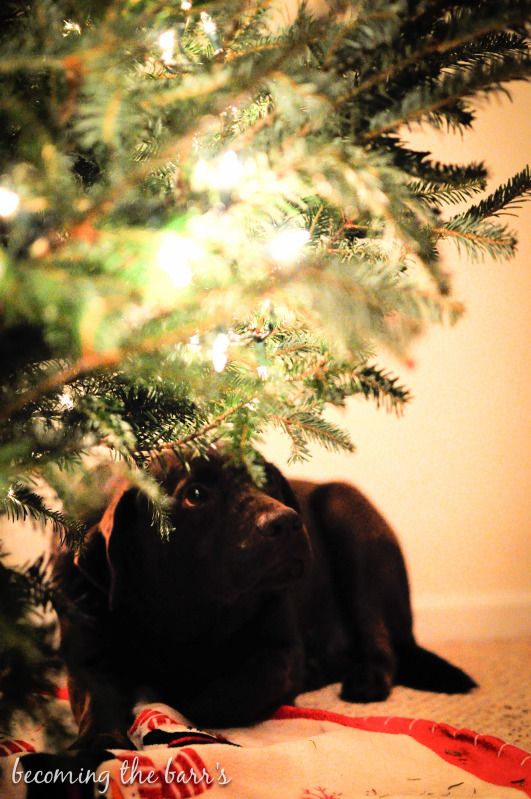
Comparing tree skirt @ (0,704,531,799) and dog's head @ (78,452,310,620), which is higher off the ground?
dog's head @ (78,452,310,620)

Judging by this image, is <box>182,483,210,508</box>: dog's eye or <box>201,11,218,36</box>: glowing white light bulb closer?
<box>201,11,218,36</box>: glowing white light bulb

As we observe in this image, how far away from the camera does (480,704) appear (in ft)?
3.76

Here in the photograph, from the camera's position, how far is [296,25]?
483 mm

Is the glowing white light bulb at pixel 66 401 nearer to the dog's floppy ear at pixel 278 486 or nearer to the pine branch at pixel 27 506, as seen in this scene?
the pine branch at pixel 27 506

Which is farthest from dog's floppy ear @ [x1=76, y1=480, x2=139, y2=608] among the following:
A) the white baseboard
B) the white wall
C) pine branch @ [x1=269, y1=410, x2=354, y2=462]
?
the white baseboard

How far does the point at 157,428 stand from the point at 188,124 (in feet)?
0.95

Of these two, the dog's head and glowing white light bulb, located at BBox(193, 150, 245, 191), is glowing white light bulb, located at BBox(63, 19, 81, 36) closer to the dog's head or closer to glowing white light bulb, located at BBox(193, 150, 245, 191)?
glowing white light bulb, located at BBox(193, 150, 245, 191)

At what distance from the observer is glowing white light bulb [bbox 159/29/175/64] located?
0.63 metres

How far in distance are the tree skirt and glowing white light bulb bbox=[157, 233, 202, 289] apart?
43 cm

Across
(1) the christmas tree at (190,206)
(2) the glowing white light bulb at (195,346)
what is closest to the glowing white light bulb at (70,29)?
(1) the christmas tree at (190,206)

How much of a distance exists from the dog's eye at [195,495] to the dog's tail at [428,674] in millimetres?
680

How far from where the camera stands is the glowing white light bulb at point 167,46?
0.63 m

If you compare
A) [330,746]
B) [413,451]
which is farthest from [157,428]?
[413,451]

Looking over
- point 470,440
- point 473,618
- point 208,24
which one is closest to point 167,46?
point 208,24
